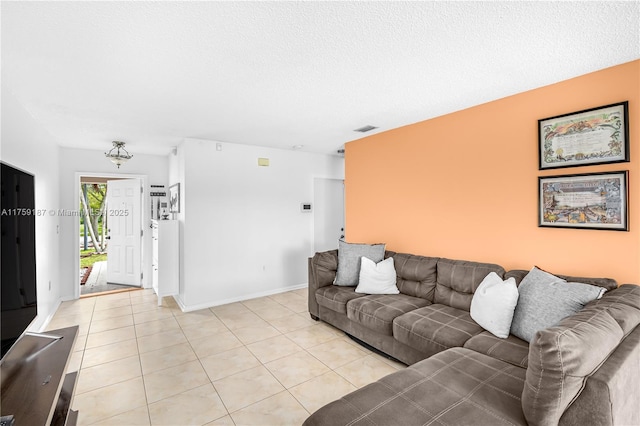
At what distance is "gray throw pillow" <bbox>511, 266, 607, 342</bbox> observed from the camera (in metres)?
1.96

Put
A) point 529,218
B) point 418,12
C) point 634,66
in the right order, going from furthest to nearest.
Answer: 1. point 529,218
2. point 634,66
3. point 418,12

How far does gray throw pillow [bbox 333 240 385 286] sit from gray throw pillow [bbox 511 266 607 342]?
1.60m

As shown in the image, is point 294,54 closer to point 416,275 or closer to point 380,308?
Result: point 380,308

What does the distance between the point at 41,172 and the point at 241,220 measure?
241 centimetres

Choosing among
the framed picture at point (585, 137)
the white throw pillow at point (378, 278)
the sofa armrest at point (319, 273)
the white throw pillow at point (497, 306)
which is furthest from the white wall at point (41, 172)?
the framed picture at point (585, 137)

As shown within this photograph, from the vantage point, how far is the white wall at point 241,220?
4.32 meters

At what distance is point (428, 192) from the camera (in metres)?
3.49

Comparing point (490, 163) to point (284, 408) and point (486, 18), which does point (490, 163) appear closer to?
point (486, 18)

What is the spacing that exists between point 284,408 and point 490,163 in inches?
110

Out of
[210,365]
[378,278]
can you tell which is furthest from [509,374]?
[210,365]

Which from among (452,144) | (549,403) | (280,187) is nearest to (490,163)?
(452,144)

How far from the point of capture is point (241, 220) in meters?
4.74

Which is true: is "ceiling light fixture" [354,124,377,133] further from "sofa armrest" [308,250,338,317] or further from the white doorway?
the white doorway

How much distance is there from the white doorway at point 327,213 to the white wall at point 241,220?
0.14 meters
